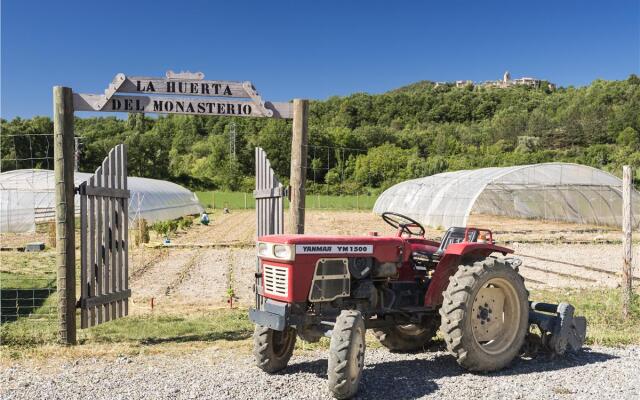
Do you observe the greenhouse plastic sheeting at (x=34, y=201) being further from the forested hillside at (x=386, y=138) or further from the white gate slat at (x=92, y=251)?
the white gate slat at (x=92, y=251)

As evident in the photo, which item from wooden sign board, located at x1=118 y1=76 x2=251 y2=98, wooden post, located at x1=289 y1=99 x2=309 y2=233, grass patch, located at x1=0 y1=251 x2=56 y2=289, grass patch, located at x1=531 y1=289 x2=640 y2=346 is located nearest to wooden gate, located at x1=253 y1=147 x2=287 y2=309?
wooden post, located at x1=289 y1=99 x2=309 y2=233

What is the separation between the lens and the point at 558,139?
2442 inches

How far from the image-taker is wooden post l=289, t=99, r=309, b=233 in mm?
6703

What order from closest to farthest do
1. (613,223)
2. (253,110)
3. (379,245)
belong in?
(379,245) < (253,110) < (613,223)

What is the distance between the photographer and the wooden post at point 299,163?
22.0 feet

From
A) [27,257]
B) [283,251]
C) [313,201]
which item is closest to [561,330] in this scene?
[283,251]

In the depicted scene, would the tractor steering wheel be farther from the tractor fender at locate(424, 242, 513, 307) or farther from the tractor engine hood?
the tractor fender at locate(424, 242, 513, 307)

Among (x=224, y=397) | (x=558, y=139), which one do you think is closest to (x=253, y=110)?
(x=224, y=397)

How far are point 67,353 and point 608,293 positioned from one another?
796cm

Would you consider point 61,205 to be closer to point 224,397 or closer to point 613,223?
point 224,397

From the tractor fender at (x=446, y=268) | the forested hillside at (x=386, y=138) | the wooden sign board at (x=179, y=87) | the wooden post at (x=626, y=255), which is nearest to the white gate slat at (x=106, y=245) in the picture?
the wooden sign board at (x=179, y=87)

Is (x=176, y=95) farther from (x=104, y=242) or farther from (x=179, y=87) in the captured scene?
(x=104, y=242)

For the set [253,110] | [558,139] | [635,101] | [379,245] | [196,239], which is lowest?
[196,239]

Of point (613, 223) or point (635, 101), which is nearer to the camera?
point (613, 223)
